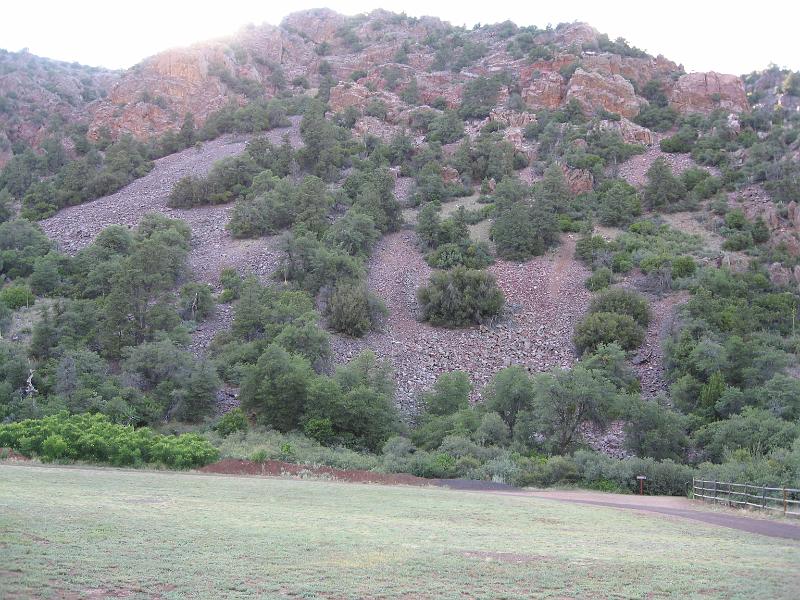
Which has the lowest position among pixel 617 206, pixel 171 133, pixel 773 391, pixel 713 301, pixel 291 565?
pixel 291 565

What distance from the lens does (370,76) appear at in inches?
3735

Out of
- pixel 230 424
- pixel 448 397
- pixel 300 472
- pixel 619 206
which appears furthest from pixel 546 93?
pixel 300 472

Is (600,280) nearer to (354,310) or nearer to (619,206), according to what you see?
(619,206)

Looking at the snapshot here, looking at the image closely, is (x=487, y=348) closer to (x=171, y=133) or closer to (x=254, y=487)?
(x=254, y=487)

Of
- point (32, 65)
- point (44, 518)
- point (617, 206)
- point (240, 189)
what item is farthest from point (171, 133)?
point (44, 518)

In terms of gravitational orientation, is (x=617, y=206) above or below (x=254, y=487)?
above

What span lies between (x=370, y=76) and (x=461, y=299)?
55.8 m

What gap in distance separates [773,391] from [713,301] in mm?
10131

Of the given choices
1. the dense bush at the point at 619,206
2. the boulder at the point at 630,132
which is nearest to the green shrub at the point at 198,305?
the dense bush at the point at 619,206

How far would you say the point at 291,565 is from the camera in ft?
33.2

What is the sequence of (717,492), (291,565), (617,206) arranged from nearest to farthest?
(291,565)
(717,492)
(617,206)

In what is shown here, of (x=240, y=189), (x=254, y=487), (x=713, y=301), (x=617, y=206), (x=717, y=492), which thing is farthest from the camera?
(x=240, y=189)

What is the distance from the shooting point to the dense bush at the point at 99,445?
2614 cm

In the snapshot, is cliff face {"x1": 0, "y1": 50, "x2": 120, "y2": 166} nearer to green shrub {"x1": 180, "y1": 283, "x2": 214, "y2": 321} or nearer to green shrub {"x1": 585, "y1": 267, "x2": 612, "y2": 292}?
green shrub {"x1": 180, "y1": 283, "x2": 214, "y2": 321}
